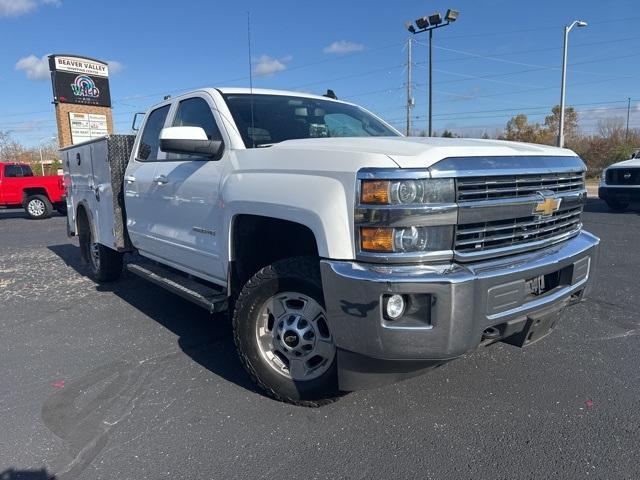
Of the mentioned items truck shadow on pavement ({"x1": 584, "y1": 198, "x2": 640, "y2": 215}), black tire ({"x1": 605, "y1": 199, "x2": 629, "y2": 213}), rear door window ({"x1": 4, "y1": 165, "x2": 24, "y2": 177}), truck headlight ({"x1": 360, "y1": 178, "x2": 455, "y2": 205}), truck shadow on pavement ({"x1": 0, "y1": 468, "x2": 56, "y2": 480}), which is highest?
rear door window ({"x1": 4, "y1": 165, "x2": 24, "y2": 177})

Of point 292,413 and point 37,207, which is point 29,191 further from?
point 292,413

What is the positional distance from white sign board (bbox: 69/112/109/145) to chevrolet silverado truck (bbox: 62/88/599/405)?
18737 mm

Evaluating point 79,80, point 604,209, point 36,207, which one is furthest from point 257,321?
point 79,80

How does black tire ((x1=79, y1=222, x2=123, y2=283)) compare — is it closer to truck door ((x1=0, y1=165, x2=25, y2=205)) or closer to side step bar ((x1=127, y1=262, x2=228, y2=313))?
side step bar ((x1=127, y1=262, x2=228, y2=313))

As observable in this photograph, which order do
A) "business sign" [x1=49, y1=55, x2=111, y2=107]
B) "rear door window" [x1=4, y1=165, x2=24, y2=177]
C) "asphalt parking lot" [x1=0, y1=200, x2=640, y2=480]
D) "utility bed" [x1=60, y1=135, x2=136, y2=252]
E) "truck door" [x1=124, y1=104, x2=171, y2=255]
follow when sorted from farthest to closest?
"business sign" [x1=49, y1=55, x2=111, y2=107] < "rear door window" [x1=4, y1=165, x2=24, y2=177] < "utility bed" [x1=60, y1=135, x2=136, y2=252] < "truck door" [x1=124, y1=104, x2=171, y2=255] < "asphalt parking lot" [x1=0, y1=200, x2=640, y2=480]

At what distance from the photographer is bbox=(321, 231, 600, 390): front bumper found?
2393 mm

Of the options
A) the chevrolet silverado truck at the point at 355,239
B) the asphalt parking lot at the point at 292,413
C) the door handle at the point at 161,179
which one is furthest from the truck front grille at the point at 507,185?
the door handle at the point at 161,179

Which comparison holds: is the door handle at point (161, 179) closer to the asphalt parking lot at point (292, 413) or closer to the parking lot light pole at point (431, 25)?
the asphalt parking lot at point (292, 413)

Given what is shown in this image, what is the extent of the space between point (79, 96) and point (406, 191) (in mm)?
21479

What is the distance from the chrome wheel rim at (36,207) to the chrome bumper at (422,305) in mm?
16327

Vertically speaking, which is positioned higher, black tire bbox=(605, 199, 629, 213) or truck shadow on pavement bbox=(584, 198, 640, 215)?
black tire bbox=(605, 199, 629, 213)

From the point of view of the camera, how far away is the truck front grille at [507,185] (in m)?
2.55

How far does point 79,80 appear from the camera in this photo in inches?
803

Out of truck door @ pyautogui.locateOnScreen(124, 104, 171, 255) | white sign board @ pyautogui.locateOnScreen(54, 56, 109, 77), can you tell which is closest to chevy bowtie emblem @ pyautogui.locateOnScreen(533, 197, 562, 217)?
truck door @ pyautogui.locateOnScreen(124, 104, 171, 255)
